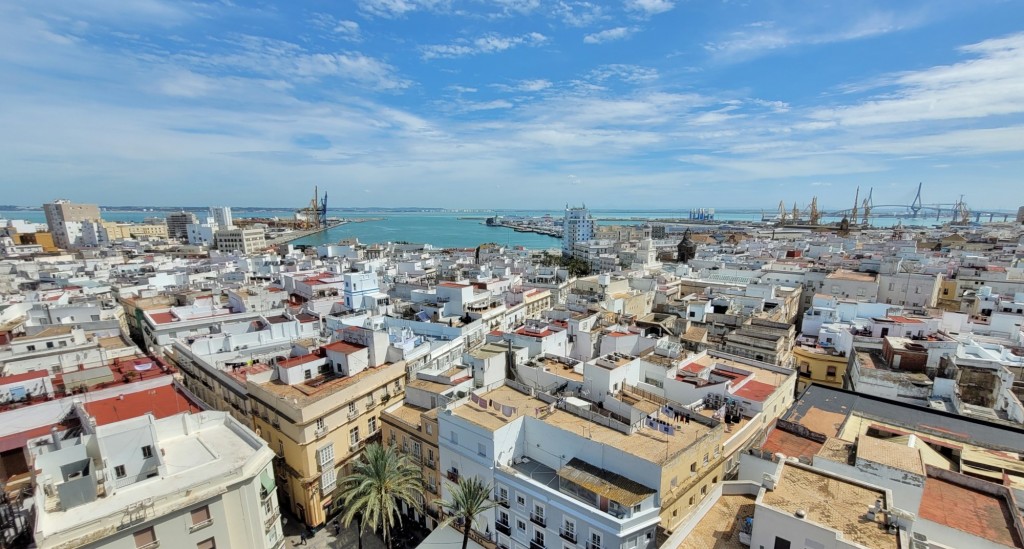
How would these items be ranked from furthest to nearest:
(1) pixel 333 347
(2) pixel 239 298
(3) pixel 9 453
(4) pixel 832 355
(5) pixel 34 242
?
1. (5) pixel 34 242
2. (2) pixel 239 298
3. (4) pixel 832 355
4. (1) pixel 333 347
5. (3) pixel 9 453

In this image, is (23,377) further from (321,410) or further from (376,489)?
(376,489)

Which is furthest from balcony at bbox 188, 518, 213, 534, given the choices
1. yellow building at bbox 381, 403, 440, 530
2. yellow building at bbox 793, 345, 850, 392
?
yellow building at bbox 793, 345, 850, 392

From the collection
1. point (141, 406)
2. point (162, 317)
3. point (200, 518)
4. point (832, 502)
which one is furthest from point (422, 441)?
point (162, 317)

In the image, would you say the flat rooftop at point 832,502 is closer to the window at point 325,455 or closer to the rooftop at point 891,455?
the rooftop at point 891,455

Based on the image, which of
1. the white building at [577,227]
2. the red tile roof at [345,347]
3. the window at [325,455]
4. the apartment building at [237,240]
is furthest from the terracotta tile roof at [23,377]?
the white building at [577,227]

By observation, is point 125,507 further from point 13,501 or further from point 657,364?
point 657,364

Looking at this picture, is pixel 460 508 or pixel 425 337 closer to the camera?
pixel 460 508

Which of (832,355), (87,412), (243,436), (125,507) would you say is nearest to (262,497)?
(243,436)
